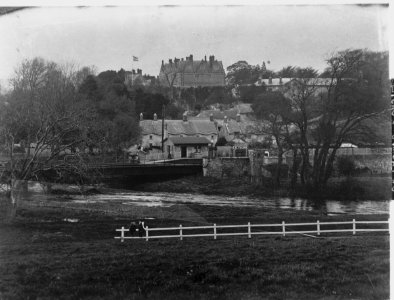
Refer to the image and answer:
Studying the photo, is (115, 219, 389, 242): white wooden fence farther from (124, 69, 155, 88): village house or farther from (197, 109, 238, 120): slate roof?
(124, 69, 155, 88): village house

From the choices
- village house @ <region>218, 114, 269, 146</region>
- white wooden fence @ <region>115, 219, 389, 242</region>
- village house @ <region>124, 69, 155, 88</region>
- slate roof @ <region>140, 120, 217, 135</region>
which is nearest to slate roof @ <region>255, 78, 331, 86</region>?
village house @ <region>218, 114, 269, 146</region>

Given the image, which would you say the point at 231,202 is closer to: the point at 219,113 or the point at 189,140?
the point at 189,140

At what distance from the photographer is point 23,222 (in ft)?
22.9

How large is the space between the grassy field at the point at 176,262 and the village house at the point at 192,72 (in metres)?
2.24

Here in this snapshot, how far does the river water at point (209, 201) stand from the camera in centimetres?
732

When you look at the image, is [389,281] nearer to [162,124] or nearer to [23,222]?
[162,124]

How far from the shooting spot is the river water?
7.32 metres

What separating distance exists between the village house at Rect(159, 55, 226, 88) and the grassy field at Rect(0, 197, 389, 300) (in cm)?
224

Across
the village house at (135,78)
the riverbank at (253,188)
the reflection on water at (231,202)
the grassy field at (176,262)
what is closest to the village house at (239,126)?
the riverbank at (253,188)

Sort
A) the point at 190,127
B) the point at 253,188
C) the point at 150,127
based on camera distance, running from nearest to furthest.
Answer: the point at 253,188 < the point at 150,127 < the point at 190,127

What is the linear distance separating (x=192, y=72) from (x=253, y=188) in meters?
2.36

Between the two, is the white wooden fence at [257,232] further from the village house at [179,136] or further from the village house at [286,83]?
the village house at [286,83]

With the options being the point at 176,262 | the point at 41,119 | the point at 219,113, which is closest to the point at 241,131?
the point at 219,113

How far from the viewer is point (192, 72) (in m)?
7.28
